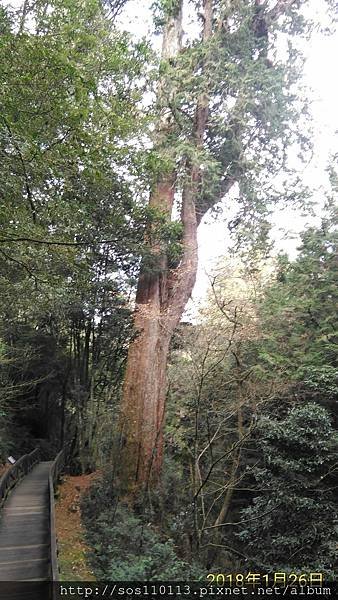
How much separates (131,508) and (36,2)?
947cm

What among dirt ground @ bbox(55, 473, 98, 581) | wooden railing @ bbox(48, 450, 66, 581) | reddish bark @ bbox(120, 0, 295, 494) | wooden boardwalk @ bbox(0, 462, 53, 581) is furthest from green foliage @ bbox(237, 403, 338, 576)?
wooden boardwalk @ bbox(0, 462, 53, 581)

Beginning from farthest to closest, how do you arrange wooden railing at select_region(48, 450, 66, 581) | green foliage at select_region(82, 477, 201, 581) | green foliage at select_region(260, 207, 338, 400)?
green foliage at select_region(260, 207, 338, 400) < green foliage at select_region(82, 477, 201, 581) < wooden railing at select_region(48, 450, 66, 581)

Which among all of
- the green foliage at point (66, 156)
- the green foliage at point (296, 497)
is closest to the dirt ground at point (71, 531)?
the green foliage at point (66, 156)

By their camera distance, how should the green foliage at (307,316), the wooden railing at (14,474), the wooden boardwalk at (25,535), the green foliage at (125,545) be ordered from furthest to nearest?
the green foliage at (307,316)
the wooden railing at (14,474)
the wooden boardwalk at (25,535)
the green foliage at (125,545)

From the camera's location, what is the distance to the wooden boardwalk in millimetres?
6374

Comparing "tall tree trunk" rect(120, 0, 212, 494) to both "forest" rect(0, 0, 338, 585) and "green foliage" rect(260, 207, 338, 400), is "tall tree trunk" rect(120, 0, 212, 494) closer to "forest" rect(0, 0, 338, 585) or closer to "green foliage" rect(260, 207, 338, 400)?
"forest" rect(0, 0, 338, 585)

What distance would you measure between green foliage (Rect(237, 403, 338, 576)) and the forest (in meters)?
0.04

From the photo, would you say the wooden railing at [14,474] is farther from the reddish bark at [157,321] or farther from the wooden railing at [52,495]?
the reddish bark at [157,321]

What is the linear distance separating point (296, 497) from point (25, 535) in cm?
504

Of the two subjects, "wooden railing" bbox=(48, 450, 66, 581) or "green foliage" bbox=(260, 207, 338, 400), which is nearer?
"wooden railing" bbox=(48, 450, 66, 581)

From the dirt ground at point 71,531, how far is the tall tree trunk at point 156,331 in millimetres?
1412

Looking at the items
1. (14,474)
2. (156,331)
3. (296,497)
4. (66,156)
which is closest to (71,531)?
(14,474)

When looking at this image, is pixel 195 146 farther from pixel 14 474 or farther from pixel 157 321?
pixel 14 474

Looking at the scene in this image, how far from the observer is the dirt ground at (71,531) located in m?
6.46
